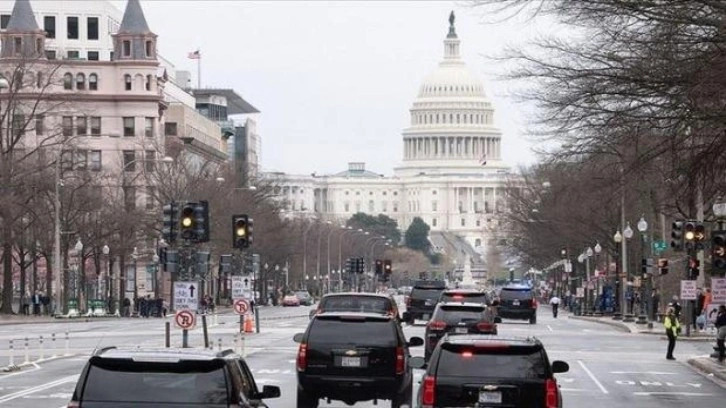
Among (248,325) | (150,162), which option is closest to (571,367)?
(248,325)

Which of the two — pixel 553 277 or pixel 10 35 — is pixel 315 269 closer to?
pixel 553 277

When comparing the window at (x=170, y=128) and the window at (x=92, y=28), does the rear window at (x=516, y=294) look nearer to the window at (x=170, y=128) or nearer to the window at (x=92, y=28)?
the window at (x=170, y=128)

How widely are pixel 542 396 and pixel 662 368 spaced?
79.5ft

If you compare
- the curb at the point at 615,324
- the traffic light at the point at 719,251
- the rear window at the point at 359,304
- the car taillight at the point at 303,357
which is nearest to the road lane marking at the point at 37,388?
the rear window at the point at 359,304

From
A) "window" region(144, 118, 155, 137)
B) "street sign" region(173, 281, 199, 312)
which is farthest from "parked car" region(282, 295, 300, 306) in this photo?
"street sign" region(173, 281, 199, 312)

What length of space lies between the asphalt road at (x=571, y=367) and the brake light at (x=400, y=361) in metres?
3.65

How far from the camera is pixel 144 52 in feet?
454

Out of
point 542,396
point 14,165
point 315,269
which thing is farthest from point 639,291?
point 315,269

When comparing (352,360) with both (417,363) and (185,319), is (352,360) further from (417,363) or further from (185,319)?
(185,319)

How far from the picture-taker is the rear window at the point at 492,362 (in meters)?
21.0

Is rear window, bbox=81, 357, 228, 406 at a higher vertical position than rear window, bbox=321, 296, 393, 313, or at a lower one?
lower

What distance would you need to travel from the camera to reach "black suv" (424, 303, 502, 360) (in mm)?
39781

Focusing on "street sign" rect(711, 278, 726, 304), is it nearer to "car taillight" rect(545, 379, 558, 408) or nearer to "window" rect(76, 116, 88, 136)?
"car taillight" rect(545, 379, 558, 408)

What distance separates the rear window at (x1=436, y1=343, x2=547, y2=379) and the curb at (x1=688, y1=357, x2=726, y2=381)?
2035 cm
